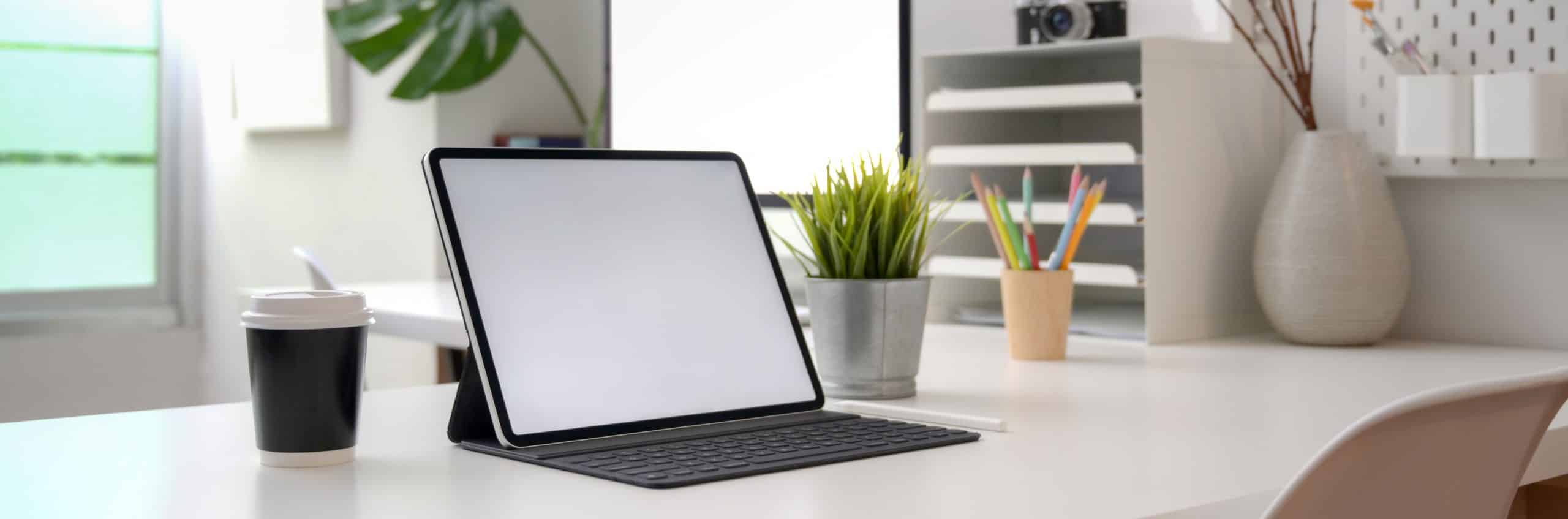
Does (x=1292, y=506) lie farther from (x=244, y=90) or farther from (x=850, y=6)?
(x=244, y=90)

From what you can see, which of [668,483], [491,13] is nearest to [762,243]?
[668,483]

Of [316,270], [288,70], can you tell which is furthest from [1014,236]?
[288,70]

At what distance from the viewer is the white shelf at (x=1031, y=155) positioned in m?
1.44

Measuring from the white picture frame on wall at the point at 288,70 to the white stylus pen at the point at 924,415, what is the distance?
2082 mm

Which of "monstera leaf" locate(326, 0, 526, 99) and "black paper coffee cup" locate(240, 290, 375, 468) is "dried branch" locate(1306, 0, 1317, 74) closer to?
"black paper coffee cup" locate(240, 290, 375, 468)

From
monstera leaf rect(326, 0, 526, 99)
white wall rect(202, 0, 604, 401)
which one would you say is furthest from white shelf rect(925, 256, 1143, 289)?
white wall rect(202, 0, 604, 401)

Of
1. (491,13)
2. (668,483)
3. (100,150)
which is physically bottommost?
(668,483)

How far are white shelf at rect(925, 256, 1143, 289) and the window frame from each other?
2.29 meters

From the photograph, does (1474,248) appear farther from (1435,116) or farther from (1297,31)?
(1297,31)

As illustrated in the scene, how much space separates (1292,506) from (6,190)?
3.14 m

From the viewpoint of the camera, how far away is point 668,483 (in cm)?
74

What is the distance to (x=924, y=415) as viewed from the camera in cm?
97

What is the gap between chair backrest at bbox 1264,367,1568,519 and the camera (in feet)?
2.03

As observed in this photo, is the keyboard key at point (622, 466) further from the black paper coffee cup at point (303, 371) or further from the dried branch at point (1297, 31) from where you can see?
the dried branch at point (1297, 31)
